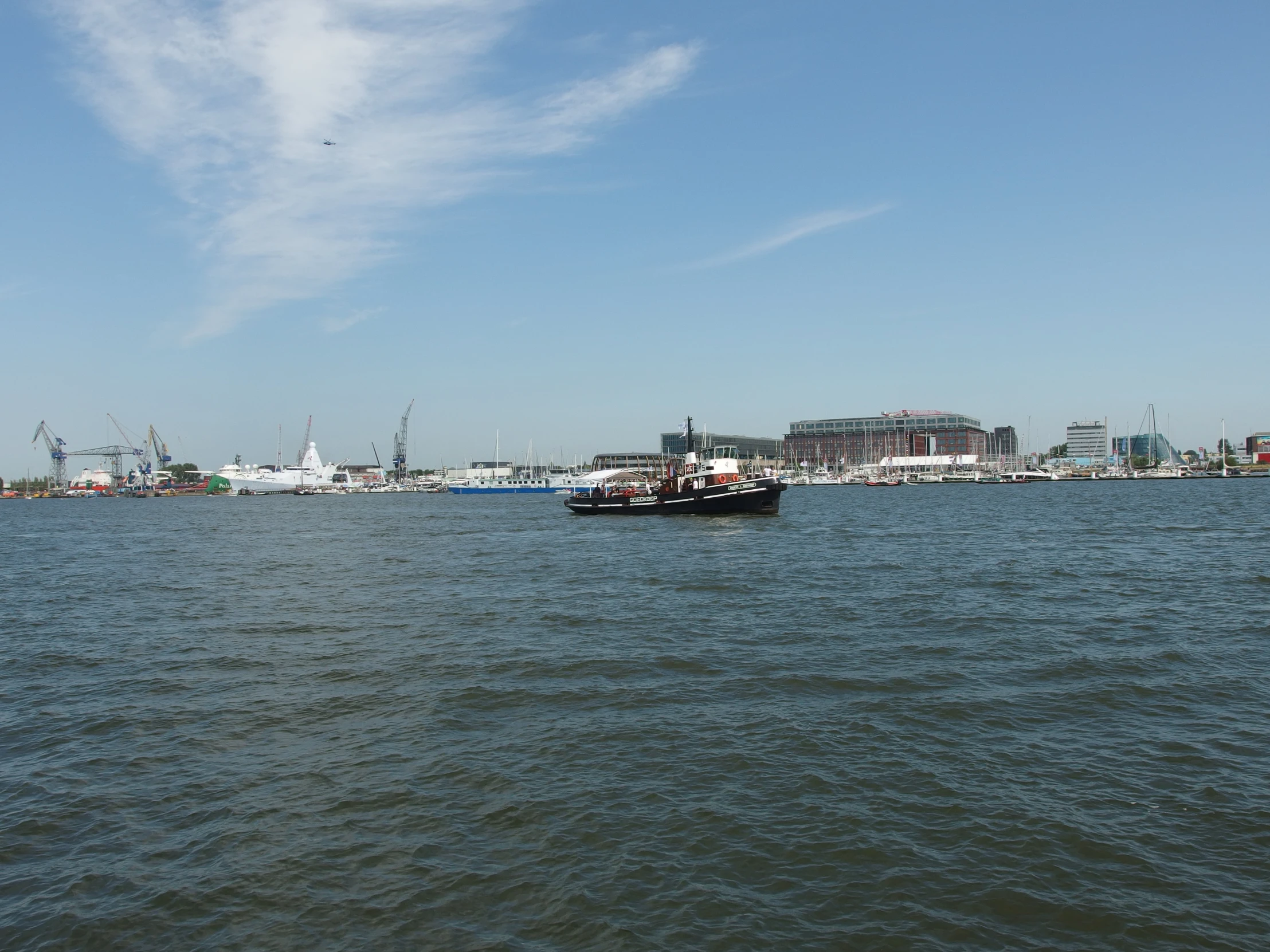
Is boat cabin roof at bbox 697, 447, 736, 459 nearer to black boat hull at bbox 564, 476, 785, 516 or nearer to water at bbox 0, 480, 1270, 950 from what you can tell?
black boat hull at bbox 564, 476, 785, 516

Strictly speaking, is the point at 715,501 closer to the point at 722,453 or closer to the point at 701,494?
the point at 701,494

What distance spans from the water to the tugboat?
134 ft

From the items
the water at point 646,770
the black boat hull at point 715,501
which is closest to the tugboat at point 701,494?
the black boat hull at point 715,501

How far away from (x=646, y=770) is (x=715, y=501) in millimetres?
59269

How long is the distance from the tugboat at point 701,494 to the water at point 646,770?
4097 centimetres

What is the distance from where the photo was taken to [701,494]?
71.2 metres

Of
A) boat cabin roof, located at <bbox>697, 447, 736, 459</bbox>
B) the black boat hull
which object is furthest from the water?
boat cabin roof, located at <bbox>697, 447, 736, 459</bbox>

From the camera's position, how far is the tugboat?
228 ft

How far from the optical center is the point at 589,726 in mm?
13594

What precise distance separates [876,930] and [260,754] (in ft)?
31.2

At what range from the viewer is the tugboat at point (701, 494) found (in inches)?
2739

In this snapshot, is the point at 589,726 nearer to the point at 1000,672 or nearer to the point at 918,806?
the point at 918,806

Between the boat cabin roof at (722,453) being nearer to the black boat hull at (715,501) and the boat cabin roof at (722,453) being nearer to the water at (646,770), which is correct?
the black boat hull at (715,501)

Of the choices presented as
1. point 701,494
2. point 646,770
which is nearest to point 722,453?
point 701,494
